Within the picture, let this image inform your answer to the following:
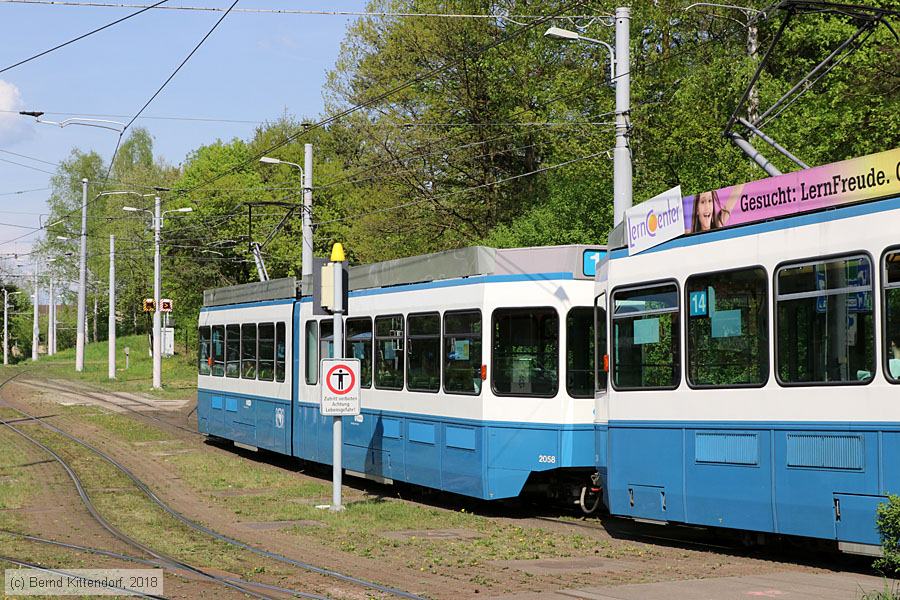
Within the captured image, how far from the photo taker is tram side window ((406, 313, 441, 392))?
617 inches

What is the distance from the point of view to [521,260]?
1462cm

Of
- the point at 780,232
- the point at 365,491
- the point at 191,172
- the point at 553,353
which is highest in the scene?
the point at 191,172

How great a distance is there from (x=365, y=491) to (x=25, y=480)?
5442mm

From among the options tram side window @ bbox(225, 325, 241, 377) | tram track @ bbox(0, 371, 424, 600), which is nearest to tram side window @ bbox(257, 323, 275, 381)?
tram side window @ bbox(225, 325, 241, 377)

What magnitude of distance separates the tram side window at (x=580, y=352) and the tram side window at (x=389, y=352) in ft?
10.2

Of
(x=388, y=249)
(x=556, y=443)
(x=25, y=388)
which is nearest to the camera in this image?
(x=556, y=443)

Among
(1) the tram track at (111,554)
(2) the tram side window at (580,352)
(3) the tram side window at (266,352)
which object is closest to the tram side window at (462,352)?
(2) the tram side window at (580,352)

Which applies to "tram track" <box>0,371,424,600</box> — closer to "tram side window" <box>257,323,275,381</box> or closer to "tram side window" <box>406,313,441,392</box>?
"tram side window" <box>257,323,275,381</box>

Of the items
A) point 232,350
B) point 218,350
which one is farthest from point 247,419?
point 218,350

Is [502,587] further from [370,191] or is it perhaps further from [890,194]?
[370,191]

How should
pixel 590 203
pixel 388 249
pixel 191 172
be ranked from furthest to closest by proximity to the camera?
pixel 191 172 → pixel 388 249 → pixel 590 203

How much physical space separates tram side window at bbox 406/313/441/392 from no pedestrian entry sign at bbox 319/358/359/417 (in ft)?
3.32

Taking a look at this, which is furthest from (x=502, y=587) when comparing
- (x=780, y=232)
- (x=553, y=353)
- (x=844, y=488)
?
(x=553, y=353)

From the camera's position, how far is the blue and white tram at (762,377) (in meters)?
9.67
